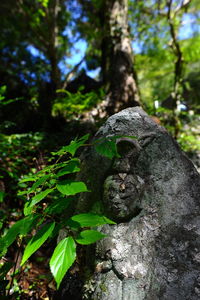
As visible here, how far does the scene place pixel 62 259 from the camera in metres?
0.84

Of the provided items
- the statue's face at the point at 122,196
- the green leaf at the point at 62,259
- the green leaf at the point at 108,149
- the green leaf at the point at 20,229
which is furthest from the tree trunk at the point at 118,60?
the green leaf at the point at 62,259

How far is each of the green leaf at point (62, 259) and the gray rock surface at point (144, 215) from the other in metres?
0.60

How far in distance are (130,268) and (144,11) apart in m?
7.92

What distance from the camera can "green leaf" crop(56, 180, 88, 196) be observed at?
0.95m

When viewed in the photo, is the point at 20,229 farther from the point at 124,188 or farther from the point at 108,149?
the point at 124,188

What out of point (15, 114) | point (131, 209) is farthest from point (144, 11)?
point (131, 209)

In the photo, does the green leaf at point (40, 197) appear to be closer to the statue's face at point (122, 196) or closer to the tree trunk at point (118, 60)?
the statue's face at point (122, 196)

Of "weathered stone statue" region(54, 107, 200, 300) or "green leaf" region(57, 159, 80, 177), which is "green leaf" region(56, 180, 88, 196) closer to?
"green leaf" region(57, 159, 80, 177)

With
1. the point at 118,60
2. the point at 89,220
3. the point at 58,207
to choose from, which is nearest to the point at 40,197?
the point at 58,207

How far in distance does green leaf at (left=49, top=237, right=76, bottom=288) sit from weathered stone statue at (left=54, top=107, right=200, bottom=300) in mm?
598

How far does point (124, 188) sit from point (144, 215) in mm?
214

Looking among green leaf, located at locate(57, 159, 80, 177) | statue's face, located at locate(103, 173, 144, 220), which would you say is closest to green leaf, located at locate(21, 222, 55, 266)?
green leaf, located at locate(57, 159, 80, 177)

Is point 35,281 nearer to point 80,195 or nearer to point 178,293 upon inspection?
point 80,195

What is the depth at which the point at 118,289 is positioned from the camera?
50.1 inches
